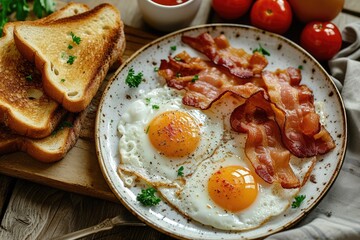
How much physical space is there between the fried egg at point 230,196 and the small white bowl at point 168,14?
1.55m

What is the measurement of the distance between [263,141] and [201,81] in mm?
768

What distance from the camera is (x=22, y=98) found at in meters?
4.31

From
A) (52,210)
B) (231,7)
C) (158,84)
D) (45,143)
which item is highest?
(231,7)

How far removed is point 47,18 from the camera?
4.94m

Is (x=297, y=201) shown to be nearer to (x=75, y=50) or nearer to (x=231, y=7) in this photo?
(x=231, y=7)

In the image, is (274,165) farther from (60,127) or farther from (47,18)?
(47,18)

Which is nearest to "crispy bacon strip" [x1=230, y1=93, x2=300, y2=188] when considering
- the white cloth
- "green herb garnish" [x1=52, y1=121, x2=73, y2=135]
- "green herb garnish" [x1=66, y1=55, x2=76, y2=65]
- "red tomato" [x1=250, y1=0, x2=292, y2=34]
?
the white cloth

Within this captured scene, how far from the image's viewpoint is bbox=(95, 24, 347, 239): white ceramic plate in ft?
12.8

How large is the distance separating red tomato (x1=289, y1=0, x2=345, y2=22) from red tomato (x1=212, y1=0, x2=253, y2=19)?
0.43 m

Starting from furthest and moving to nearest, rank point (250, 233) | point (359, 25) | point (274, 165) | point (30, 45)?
point (359, 25)
point (30, 45)
point (274, 165)
point (250, 233)

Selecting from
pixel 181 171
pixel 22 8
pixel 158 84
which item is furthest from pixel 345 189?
pixel 22 8

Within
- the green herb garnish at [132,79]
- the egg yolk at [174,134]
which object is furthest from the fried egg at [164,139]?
the green herb garnish at [132,79]

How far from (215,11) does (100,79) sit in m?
1.48

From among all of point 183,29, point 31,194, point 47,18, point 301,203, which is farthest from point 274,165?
point 47,18
